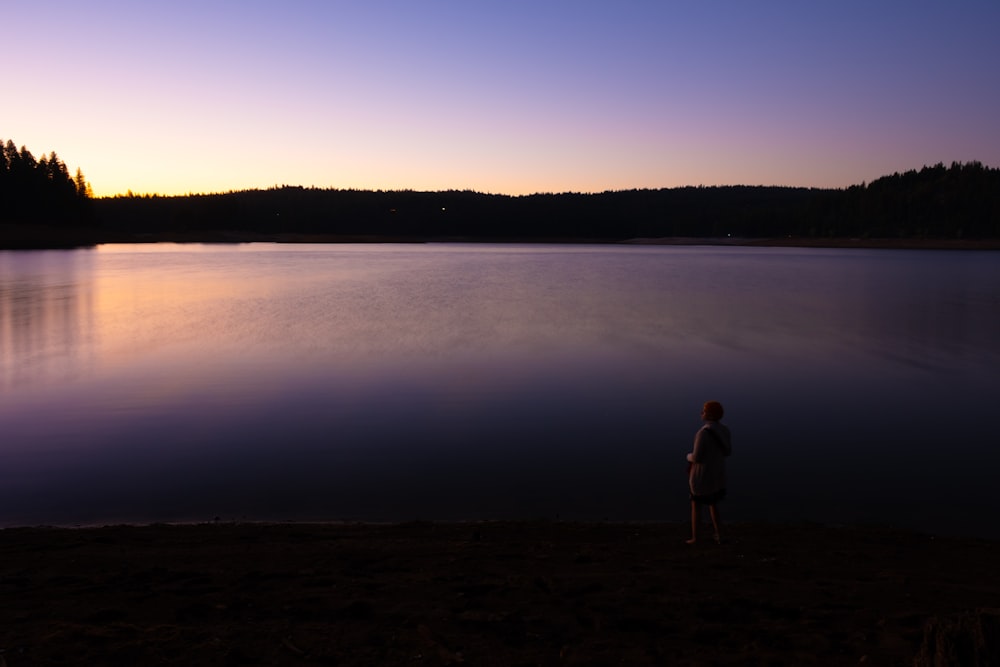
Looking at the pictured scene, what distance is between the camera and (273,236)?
467 feet

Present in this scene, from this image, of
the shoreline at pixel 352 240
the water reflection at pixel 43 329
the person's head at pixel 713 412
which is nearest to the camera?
the person's head at pixel 713 412

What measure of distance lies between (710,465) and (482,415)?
5.10m

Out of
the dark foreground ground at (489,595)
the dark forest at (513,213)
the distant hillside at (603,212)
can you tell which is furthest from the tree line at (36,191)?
the dark foreground ground at (489,595)

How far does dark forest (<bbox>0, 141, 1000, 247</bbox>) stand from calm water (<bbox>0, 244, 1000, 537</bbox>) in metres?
73.2

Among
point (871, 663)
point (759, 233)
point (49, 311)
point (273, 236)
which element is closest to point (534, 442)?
point (871, 663)

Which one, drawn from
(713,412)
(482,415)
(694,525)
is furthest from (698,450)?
(482,415)

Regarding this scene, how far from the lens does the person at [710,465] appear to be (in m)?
5.94

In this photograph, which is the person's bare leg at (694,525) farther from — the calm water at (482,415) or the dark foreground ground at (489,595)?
the calm water at (482,415)

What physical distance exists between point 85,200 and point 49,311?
7762cm

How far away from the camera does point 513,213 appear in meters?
162

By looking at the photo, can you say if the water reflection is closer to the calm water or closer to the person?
the calm water

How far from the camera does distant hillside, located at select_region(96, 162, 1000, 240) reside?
12494 centimetres

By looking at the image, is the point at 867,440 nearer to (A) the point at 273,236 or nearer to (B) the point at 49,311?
(B) the point at 49,311

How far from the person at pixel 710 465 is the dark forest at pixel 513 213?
89876 millimetres
